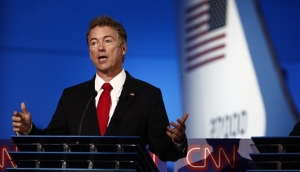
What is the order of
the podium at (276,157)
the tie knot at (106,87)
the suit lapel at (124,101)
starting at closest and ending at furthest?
the podium at (276,157) < the suit lapel at (124,101) < the tie knot at (106,87)

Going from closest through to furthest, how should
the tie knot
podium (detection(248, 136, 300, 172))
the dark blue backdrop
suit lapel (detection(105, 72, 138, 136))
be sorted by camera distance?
1. podium (detection(248, 136, 300, 172))
2. suit lapel (detection(105, 72, 138, 136))
3. the tie knot
4. the dark blue backdrop

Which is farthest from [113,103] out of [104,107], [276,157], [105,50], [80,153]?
[276,157]

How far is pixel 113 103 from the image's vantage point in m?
3.56

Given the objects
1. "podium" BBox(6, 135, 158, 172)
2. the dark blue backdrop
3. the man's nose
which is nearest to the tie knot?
the man's nose

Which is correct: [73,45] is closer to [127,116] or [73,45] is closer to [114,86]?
[114,86]

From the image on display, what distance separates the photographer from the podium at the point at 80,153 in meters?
2.89

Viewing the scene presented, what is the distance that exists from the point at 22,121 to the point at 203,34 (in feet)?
6.45

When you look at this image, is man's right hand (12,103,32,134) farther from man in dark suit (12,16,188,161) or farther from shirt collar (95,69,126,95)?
shirt collar (95,69,126,95)

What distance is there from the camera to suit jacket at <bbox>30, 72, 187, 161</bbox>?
3.48 m

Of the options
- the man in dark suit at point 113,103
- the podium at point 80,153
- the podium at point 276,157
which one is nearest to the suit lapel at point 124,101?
the man in dark suit at point 113,103

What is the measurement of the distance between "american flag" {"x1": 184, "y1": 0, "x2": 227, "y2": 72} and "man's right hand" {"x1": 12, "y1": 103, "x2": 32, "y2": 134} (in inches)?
71.0

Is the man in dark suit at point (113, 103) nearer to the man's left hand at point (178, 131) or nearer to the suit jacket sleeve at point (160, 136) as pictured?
the suit jacket sleeve at point (160, 136)

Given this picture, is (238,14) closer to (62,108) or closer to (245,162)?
(245,162)

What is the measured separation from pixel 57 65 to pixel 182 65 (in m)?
0.86
